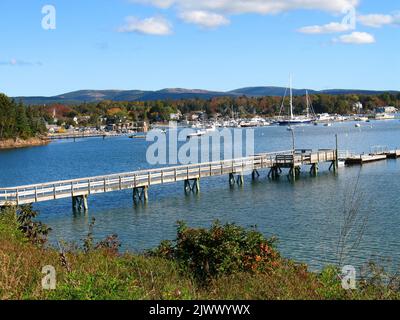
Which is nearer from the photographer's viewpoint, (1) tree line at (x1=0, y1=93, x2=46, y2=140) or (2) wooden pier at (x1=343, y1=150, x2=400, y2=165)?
(2) wooden pier at (x1=343, y1=150, x2=400, y2=165)

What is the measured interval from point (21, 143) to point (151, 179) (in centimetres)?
8454

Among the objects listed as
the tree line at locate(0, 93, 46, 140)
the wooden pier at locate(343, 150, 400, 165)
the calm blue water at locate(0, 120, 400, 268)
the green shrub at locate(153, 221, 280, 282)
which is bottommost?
the calm blue water at locate(0, 120, 400, 268)

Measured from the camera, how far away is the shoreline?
111 m

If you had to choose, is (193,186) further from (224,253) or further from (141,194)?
(224,253)

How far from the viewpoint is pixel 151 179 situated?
37250mm

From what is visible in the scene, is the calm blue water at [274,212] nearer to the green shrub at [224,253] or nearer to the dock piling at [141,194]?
the dock piling at [141,194]

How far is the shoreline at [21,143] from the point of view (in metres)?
111

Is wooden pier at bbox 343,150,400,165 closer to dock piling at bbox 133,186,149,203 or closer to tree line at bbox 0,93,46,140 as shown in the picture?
dock piling at bbox 133,186,149,203

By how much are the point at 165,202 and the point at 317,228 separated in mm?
12463

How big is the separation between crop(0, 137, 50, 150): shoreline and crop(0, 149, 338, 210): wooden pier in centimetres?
7029

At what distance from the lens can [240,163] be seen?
4469 centimetres

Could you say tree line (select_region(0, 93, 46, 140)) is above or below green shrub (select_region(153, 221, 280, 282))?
above

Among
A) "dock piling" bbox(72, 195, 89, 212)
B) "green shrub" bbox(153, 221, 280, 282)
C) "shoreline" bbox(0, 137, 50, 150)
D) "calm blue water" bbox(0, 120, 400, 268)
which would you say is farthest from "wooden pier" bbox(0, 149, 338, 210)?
"shoreline" bbox(0, 137, 50, 150)
